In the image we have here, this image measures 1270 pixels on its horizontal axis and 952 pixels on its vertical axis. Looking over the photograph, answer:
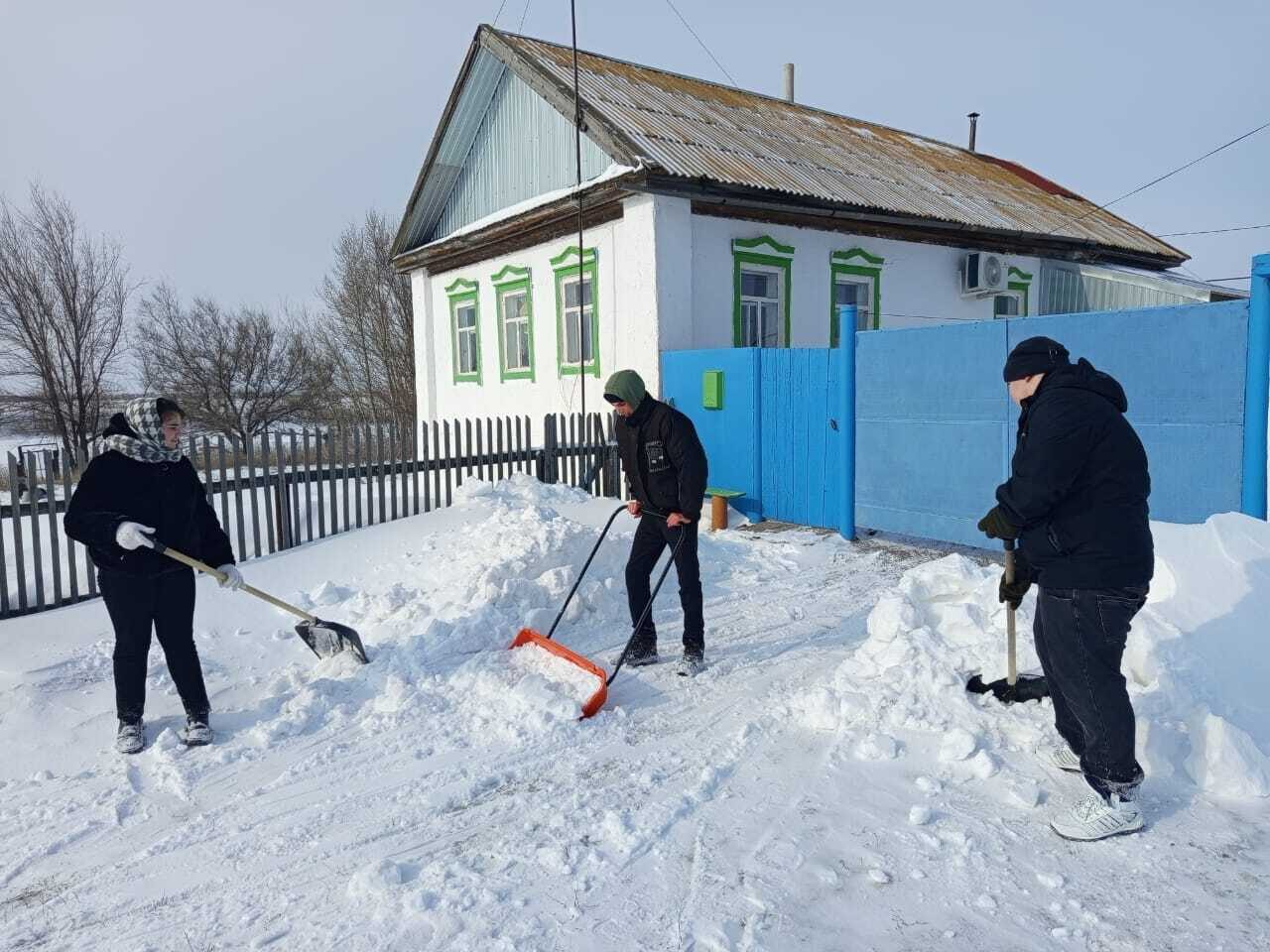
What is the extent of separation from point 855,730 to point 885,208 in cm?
991

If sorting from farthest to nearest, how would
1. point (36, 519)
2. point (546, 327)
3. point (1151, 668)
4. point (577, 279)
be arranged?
point (546, 327)
point (577, 279)
point (36, 519)
point (1151, 668)

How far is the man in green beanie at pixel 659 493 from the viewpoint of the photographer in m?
4.84

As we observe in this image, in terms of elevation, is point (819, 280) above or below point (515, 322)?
above

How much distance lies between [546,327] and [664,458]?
28.0 ft

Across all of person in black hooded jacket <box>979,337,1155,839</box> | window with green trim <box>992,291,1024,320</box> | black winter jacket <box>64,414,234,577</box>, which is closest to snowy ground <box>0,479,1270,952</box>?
person in black hooded jacket <box>979,337,1155,839</box>

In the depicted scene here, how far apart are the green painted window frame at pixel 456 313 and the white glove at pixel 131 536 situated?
37.4 feet

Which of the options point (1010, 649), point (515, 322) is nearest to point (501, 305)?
point (515, 322)

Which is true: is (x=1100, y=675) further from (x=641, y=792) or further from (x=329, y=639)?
(x=329, y=639)

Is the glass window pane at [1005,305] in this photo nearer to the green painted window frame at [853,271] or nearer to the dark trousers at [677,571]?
the green painted window frame at [853,271]

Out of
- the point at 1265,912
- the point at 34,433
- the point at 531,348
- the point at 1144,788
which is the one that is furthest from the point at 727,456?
the point at 34,433

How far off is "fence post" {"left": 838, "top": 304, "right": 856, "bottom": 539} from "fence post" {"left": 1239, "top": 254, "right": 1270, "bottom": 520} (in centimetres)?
334

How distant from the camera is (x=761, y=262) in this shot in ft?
38.1

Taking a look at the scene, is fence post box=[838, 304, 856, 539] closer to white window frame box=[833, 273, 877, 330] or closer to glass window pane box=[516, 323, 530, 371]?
white window frame box=[833, 273, 877, 330]

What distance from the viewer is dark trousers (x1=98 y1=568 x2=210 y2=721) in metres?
3.92
